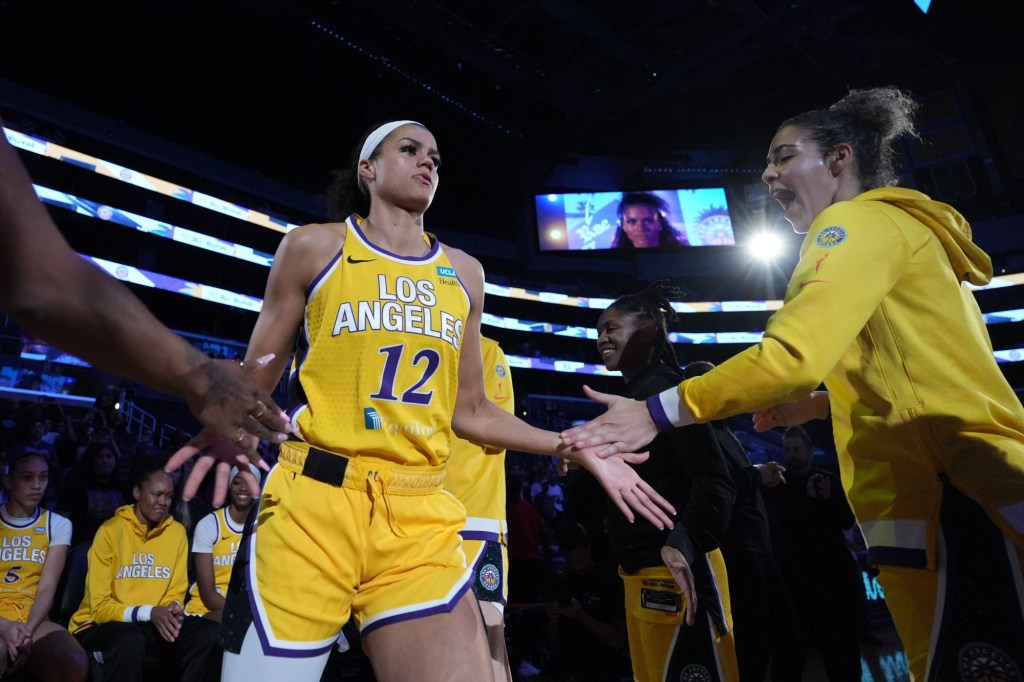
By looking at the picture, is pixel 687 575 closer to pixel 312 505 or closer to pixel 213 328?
pixel 312 505

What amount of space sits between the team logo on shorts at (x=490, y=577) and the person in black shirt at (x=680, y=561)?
2.09 feet

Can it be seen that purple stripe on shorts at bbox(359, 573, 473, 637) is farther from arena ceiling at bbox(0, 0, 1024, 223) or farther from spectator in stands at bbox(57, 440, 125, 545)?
arena ceiling at bbox(0, 0, 1024, 223)

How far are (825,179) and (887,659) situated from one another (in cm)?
632

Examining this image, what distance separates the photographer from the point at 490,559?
11.5 ft

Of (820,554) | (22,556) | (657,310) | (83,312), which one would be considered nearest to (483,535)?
(657,310)

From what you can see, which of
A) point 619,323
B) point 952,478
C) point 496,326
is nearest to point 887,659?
point 619,323

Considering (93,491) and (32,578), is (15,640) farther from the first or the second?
(93,491)

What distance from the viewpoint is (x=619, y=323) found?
11.9 feet

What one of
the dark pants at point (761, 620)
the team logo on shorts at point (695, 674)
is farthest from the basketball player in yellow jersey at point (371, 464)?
the dark pants at point (761, 620)

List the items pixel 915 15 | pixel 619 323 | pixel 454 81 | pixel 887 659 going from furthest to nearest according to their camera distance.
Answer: pixel 454 81, pixel 915 15, pixel 887 659, pixel 619 323

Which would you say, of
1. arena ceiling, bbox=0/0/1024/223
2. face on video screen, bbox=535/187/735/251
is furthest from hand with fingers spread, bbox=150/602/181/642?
face on video screen, bbox=535/187/735/251

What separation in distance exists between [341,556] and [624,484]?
893mm

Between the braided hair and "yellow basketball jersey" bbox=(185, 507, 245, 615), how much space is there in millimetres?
3457

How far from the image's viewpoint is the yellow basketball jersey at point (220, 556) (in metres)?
5.10
